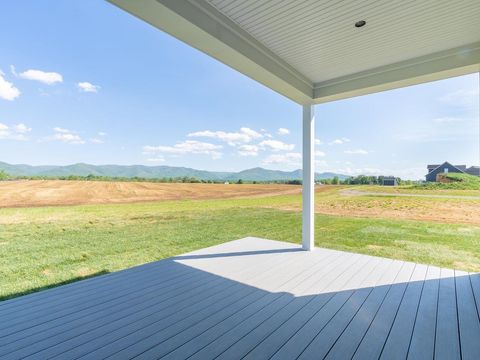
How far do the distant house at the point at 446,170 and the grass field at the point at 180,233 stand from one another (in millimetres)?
468

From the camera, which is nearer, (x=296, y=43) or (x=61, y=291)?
(x=61, y=291)

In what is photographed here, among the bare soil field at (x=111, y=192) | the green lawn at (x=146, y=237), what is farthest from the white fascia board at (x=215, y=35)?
the bare soil field at (x=111, y=192)

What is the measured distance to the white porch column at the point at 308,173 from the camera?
340 centimetres

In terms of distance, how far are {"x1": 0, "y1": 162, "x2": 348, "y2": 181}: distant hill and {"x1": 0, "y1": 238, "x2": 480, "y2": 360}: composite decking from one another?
1848mm

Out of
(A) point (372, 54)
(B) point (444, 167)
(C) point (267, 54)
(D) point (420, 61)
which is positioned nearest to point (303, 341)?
(C) point (267, 54)

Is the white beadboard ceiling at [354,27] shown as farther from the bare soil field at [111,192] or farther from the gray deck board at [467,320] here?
the bare soil field at [111,192]

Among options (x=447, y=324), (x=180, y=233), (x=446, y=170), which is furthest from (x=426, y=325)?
(x=180, y=233)

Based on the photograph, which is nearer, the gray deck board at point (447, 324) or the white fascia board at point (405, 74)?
the gray deck board at point (447, 324)

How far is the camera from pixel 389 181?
486 cm

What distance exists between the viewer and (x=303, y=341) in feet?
4.71

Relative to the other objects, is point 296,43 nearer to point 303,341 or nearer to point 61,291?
point 303,341

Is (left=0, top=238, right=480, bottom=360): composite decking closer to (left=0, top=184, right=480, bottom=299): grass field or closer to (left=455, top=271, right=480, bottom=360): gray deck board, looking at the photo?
(left=455, top=271, right=480, bottom=360): gray deck board

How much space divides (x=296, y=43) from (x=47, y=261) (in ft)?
13.6

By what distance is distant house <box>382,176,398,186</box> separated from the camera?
15.7 feet
